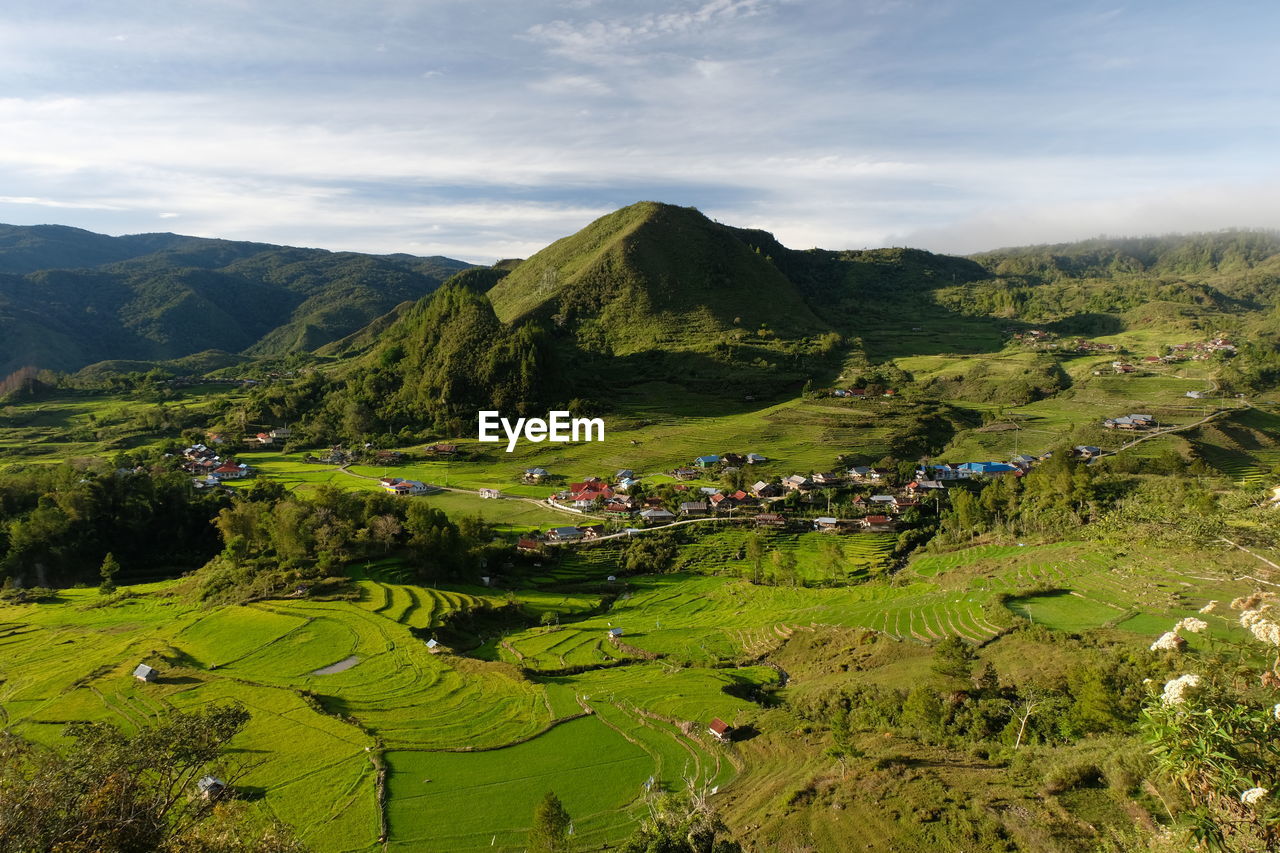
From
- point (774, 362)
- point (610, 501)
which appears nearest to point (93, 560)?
point (610, 501)

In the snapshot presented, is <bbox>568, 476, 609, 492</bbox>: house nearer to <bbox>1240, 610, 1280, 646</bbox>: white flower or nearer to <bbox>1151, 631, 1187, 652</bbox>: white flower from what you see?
<bbox>1151, 631, 1187, 652</bbox>: white flower

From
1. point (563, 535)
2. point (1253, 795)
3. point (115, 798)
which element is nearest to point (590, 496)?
point (563, 535)

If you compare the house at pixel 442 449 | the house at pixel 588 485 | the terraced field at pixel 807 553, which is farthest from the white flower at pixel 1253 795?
the house at pixel 442 449

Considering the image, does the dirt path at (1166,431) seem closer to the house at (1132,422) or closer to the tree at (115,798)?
the house at (1132,422)

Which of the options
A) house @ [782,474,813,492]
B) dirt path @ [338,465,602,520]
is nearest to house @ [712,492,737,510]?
house @ [782,474,813,492]

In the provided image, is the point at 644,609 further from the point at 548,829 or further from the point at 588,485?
the point at 548,829

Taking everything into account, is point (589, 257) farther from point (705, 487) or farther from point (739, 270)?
point (705, 487)
